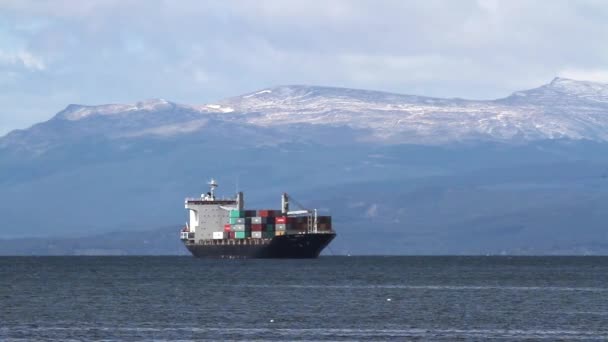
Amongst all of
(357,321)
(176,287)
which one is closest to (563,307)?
(357,321)

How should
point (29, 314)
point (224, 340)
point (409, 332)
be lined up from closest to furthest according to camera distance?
point (224, 340) → point (409, 332) → point (29, 314)

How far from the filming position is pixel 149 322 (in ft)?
341

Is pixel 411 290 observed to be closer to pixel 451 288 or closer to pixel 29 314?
pixel 451 288

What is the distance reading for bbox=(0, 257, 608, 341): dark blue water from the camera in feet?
314

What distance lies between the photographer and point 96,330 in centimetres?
9738

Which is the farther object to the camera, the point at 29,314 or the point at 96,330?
the point at 29,314

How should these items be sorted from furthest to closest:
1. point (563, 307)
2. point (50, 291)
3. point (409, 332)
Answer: point (50, 291) → point (563, 307) → point (409, 332)

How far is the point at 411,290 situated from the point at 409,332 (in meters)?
51.7

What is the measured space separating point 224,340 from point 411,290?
5947cm

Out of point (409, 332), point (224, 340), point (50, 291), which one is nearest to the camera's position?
point (224, 340)

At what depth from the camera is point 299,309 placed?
11694 cm

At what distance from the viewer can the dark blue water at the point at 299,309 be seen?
95.6 meters

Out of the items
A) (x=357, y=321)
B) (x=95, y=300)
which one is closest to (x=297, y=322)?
(x=357, y=321)

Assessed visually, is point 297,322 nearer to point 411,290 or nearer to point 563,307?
point 563,307
